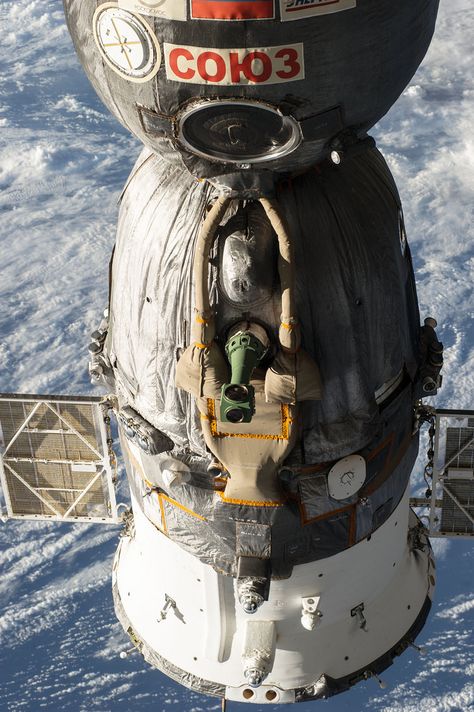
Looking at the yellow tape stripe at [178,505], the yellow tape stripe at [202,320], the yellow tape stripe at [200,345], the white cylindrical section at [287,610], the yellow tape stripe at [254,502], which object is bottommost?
the white cylindrical section at [287,610]

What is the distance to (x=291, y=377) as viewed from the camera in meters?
7.71

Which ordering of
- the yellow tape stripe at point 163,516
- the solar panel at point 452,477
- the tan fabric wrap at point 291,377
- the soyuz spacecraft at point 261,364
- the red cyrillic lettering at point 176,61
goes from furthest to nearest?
the solar panel at point 452,477, the yellow tape stripe at point 163,516, the tan fabric wrap at point 291,377, the soyuz spacecraft at point 261,364, the red cyrillic lettering at point 176,61

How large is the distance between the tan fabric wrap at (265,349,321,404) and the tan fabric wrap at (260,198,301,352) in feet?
0.31

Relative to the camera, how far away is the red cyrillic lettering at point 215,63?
6480 millimetres

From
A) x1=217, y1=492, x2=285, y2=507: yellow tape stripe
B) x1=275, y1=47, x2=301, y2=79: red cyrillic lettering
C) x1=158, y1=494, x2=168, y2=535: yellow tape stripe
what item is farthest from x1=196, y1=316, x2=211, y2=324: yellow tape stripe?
x1=158, y1=494, x2=168, y2=535: yellow tape stripe

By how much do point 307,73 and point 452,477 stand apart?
487cm

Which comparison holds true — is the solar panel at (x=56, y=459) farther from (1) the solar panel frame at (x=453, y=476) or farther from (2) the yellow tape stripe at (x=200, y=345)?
(1) the solar panel frame at (x=453, y=476)

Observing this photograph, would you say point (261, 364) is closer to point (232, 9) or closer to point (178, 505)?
point (178, 505)

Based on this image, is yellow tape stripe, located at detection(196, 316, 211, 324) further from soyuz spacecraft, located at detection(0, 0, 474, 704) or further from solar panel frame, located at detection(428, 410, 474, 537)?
solar panel frame, located at detection(428, 410, 474, 537)

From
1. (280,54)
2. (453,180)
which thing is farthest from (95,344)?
(453,180)

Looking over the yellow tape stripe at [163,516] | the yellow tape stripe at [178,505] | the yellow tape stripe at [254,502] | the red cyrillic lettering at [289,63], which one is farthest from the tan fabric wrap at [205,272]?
the yellow tape stripe at [163,516]

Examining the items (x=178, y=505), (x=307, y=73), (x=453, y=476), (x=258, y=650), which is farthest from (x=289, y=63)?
(x=258, y=650)

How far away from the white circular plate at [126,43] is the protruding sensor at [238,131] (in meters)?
0.39

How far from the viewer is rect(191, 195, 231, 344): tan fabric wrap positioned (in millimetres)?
7434
